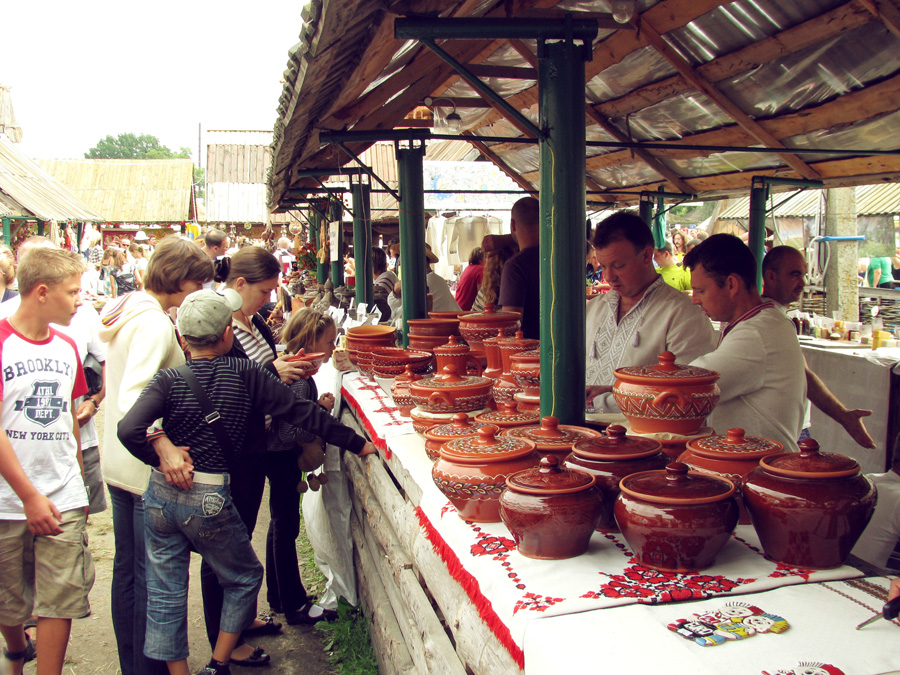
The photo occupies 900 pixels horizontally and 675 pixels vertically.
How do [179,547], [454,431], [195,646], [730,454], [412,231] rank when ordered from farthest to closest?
[412,231], [195,646], [179,547], [454,431], [730,454]

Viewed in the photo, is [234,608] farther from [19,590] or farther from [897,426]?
[897,426]

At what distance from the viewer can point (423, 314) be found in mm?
5246

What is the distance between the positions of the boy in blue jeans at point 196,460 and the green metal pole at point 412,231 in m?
2.27

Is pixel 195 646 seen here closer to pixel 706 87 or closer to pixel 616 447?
pixel 616 447

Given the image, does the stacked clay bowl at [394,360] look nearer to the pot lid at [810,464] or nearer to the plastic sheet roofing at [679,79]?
the plastic sheet roofing at [679,79]

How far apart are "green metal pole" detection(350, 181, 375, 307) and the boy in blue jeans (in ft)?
15.0

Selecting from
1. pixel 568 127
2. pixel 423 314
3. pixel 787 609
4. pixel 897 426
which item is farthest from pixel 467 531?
pixel 897 426

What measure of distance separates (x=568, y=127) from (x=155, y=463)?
2.01m

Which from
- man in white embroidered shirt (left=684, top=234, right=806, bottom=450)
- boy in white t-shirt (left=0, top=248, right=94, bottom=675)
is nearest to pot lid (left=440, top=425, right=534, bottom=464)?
man in white embroidered shirt (left=684, top=234, right=806, bottom=450)

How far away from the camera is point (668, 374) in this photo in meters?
A: 2.04

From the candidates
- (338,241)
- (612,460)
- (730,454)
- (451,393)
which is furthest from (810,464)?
(338,241)

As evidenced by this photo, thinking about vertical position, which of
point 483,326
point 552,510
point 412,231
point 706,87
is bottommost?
point 552,510

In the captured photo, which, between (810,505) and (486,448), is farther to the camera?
(486,448)

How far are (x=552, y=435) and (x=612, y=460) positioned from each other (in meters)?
0.32
